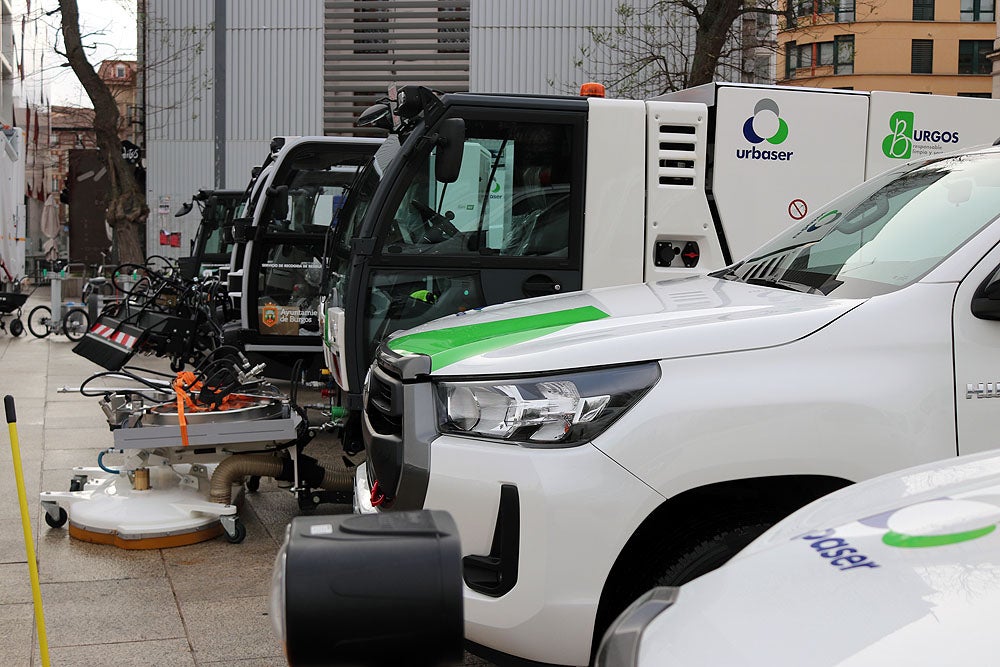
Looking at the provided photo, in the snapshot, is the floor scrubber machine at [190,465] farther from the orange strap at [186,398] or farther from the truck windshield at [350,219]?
the truck windshield at [350,219]

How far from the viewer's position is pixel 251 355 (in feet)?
33.7

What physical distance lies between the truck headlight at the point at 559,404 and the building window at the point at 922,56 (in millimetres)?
76228

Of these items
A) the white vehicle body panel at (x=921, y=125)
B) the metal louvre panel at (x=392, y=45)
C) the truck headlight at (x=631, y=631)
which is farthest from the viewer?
the metal louvre panel at (x=392, y=45)

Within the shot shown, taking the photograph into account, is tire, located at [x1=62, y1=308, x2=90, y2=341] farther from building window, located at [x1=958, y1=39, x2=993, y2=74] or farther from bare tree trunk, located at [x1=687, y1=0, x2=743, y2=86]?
building window, located at [x1=958, y1=39, x2=993, y2=74]

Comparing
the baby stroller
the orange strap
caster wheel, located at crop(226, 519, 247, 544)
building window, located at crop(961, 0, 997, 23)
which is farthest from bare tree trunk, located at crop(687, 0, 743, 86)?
building window, located at crop(961, 0, 997, 23)

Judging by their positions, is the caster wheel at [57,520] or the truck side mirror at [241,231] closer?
the caster wheel at [57,520]

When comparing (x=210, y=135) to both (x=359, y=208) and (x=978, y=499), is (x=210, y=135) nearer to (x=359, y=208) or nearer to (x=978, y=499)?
(x=359, y=208)

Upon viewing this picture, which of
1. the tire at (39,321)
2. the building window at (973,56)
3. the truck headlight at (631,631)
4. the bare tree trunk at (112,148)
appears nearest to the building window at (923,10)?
the building window at (973,56)

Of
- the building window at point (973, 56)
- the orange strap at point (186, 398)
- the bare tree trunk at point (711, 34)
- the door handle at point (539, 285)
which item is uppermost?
the building window at point (973, 56)

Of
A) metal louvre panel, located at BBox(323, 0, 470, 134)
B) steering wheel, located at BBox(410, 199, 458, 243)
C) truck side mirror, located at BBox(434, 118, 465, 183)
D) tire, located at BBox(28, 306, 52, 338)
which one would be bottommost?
tire, located at BBox(28, 306, 52, 338)

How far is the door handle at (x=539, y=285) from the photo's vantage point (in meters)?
6.57

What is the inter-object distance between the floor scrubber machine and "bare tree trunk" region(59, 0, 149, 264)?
59.9 ft

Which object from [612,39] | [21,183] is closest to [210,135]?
[21,183]

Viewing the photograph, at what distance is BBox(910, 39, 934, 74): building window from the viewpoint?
72.8 meters
